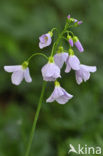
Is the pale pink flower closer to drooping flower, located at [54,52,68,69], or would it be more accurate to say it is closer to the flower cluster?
the flower cluster

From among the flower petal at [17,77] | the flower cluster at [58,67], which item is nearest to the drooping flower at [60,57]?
the flower cluster at [58,67]

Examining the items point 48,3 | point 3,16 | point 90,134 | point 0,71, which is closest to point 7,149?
point 90,134

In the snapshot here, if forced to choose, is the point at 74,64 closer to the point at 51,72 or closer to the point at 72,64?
the point at 72,64

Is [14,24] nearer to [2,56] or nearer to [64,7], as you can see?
[2,56]

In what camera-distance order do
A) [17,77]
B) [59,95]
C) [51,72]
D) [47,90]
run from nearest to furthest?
[51,72]
[59,95]
[17,77]
[47,90]

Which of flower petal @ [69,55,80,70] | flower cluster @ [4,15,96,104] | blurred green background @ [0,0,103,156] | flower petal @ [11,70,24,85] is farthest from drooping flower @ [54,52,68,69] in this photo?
blurred green background @ [0,0,103,156]

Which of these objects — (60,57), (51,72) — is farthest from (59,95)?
(60,57)

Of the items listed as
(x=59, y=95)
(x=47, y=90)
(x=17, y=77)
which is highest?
(x=17, y=77)

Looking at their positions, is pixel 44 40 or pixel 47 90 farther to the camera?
pixel 47 90
